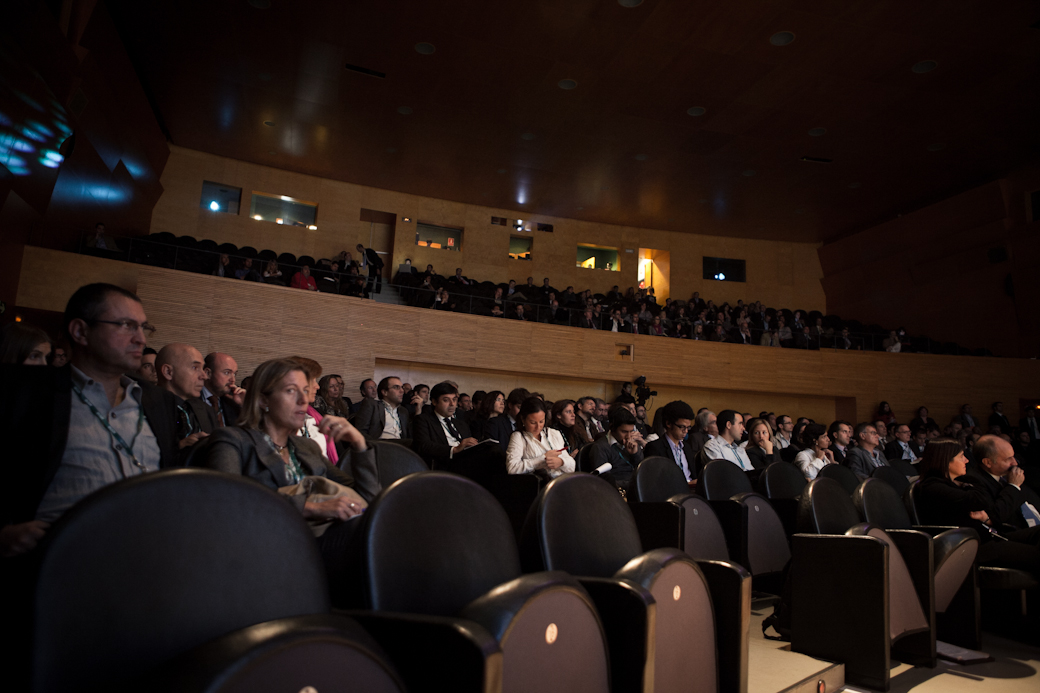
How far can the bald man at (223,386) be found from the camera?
3.08m

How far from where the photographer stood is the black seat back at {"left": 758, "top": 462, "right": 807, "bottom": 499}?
12.3 ft

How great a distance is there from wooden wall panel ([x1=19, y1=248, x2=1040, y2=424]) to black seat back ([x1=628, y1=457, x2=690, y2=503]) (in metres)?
7.04

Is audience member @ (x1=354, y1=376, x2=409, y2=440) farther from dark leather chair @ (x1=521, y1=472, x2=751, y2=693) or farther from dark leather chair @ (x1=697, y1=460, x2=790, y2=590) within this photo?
dark leather chair @ (x1=521, y1=472, x2=751, y2=693)

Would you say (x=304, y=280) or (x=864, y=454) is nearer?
(x=864, y=454)

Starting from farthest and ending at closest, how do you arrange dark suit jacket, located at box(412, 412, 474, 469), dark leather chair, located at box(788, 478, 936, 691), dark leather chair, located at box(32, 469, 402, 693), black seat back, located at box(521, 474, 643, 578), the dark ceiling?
the dark ceiling
dark suit jacket, located at box(412, 412, 474, 469)
dark leather chair, located at box(788, 478, 936, 691)
black seat back, located at box(521, 474, 643, 578)
dark leather chair, located at box(32, 469, 402, 693)

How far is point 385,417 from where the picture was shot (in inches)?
202

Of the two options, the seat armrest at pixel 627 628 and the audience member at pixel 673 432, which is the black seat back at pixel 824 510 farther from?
the seat armrest at pixel 627 628

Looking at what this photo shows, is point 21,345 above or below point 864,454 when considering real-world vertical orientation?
above

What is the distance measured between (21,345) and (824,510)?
3.26 metres

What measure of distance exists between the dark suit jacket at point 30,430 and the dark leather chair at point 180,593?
901mm

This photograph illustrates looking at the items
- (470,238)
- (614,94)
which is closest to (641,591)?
(614,94)

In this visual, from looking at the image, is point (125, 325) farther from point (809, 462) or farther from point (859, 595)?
point (809, 462)

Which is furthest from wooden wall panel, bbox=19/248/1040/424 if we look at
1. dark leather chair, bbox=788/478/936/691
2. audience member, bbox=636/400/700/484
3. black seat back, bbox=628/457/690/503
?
dark leather chair, bbox=788/478/936/691

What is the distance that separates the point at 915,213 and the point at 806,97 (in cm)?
550
